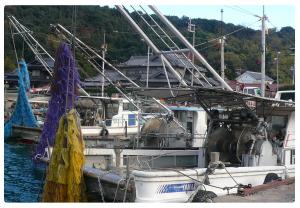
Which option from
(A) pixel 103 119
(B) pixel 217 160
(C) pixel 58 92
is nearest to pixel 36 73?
(A) pixel 103 119

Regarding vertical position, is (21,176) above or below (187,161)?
below

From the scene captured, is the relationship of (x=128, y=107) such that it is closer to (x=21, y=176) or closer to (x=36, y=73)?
(x=21, y=176)

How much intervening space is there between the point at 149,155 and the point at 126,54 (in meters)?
43.1

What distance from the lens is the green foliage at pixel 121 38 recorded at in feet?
144

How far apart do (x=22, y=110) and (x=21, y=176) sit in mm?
10715

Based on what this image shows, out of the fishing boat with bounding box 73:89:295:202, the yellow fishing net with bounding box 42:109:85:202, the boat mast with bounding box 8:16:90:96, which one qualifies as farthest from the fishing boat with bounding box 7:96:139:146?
the yellow fishing net with bounding box 42:109:85:202

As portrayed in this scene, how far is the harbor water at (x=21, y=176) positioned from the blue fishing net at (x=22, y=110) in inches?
116

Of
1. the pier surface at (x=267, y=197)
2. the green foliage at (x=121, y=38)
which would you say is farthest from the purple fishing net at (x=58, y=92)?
the green foliage at (x=121, y=38)

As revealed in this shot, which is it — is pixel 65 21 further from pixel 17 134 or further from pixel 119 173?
pixel 119 173

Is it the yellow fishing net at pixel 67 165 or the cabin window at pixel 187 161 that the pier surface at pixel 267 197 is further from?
the cabin window at pixel 187 161

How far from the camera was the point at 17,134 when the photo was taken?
2516 centimetres

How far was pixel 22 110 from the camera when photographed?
26016 millimetres

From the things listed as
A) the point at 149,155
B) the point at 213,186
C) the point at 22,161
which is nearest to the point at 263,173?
the point at 213,186

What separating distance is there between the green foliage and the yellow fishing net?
30.3 metres
